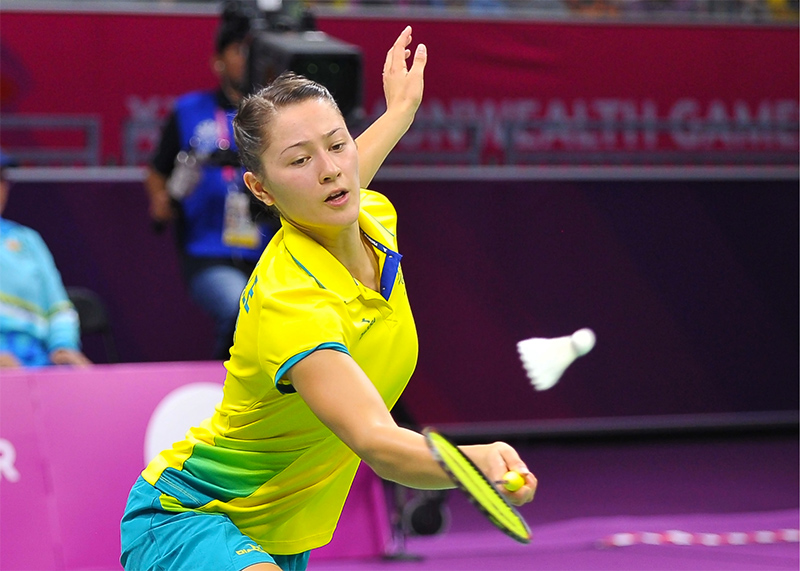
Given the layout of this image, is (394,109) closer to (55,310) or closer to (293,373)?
(293,373)

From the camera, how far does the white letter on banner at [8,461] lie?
4.41 metres

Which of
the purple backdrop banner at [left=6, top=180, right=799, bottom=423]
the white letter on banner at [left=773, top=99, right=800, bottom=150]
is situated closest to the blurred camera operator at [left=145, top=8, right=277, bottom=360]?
Answer: the purple backdrop banner at [left=6, top=180, right=799, bottom=423]

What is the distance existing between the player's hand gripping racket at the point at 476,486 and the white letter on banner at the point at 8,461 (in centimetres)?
303

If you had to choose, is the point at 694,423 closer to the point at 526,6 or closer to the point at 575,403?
the point at 575,403

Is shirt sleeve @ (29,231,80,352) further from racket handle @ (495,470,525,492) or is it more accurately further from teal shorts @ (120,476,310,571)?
racket handle @ (495,470,525,492)

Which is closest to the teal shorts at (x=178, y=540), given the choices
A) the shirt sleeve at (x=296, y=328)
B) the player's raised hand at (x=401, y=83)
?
→ the shirt sleeve at (x=296, y=328)

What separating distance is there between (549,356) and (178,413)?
2623mm

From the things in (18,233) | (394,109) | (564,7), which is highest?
(564,7)

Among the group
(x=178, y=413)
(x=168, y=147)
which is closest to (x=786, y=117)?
(x=168, y=147)

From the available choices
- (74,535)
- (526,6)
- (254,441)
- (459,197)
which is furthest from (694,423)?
(254,441)

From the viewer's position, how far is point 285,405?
2.26 metres

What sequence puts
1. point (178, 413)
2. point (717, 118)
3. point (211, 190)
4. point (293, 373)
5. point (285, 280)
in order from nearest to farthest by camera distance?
point (293, 373) < point (285, 280) < point (178, 413) < point (211, 190) < point (717, 118)

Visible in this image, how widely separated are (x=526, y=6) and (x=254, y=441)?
5.03 m

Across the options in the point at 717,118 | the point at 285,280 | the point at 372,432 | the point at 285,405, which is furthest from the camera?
the point at 717,118
